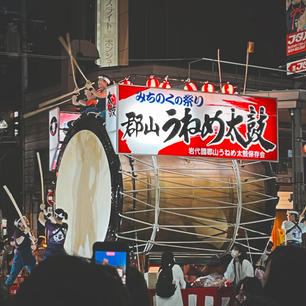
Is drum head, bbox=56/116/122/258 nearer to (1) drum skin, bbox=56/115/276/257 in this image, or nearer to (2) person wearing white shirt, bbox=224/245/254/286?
(1) drum skin, bbox=56/115/276/257

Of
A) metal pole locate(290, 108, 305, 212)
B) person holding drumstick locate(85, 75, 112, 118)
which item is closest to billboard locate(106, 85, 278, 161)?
person holding drumstick locate(85, 75, 112, 118)

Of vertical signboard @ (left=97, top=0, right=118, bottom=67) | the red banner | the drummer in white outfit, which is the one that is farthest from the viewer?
vertical signboard @ (left=97, top=0, right=118, bottom=67)

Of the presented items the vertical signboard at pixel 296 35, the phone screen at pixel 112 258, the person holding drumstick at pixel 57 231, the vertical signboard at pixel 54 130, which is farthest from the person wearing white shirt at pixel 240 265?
the vertical signboard at pixel 54 130

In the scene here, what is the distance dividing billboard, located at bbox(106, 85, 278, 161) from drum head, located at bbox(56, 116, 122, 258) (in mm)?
714

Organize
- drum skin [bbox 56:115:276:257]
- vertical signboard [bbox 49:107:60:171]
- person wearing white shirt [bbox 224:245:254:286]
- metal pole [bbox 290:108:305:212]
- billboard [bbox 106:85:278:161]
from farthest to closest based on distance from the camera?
vertical signboard [bbox 49:107:60:171], metal pole [bbox 290:108:305:212], person wearing white shirt [bbox 224:245:254:286], drum skin [bbox 56:115:276:257], billboard [bbox 106:85:278:161]

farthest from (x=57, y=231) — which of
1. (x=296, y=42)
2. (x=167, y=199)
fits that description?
(x=296, y=42)

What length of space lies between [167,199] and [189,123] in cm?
126

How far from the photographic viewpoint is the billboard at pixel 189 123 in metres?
8.77

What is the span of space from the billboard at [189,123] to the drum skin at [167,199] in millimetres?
620

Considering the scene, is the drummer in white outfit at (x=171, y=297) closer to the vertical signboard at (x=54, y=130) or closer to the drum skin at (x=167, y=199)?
the drum skin at (x=167, y=199)

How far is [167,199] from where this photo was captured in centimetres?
959

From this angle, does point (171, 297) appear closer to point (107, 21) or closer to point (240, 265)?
point (240, 265)

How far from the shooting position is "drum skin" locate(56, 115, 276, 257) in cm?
941

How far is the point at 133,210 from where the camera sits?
9.43m
